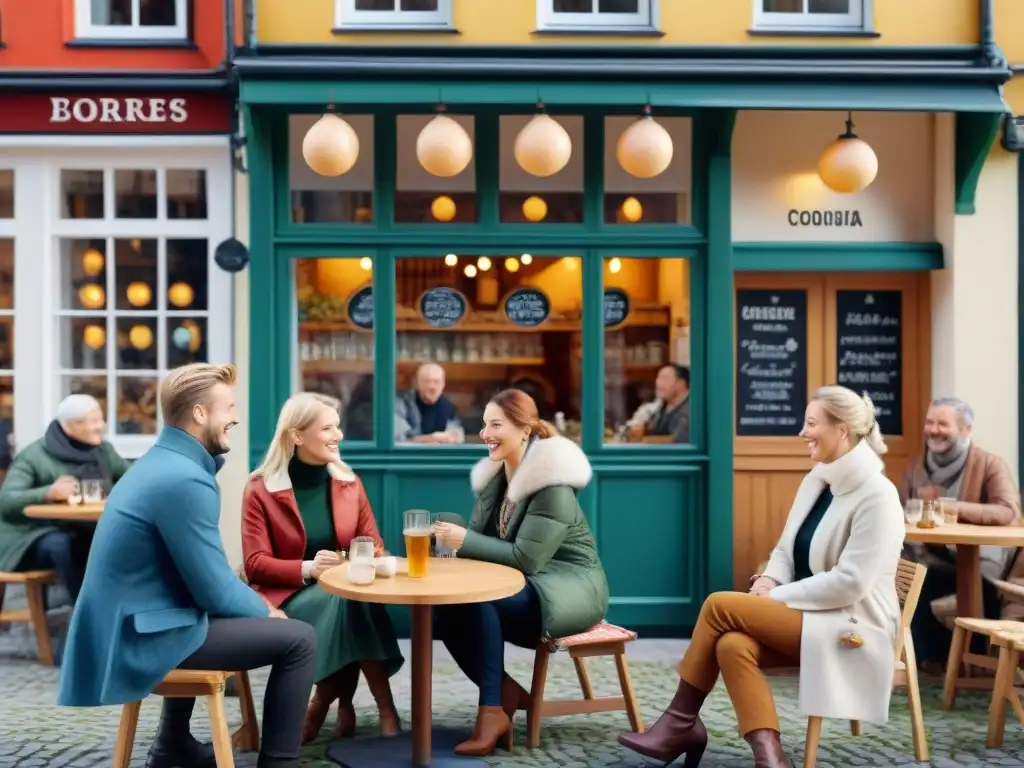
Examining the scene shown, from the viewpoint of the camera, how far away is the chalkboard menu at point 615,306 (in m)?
8.45

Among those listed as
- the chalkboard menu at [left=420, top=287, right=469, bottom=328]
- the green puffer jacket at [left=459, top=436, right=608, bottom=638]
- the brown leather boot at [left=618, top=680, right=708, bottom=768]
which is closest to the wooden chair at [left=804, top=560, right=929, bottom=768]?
the brown leather boot at [left=618, top=680, right=708, bottom=768]

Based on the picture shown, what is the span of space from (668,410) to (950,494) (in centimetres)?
187

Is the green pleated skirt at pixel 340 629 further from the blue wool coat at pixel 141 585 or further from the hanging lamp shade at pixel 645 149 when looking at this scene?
the hanging lamp shade at pixel 645 149

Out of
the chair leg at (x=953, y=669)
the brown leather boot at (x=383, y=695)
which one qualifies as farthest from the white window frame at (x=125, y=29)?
the chair leg at (x=953, y=669)

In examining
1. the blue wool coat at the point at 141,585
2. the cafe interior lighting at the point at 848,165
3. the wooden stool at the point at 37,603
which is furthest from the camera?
the cafe interior lighting at the point at 848,165

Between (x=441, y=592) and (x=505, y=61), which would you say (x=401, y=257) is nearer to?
(x=505, y=61)

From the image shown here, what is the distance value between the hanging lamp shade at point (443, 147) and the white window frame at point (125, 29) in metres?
1.91

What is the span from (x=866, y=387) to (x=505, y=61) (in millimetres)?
3236

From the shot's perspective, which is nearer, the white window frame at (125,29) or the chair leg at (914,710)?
the chair leg at (914,710)

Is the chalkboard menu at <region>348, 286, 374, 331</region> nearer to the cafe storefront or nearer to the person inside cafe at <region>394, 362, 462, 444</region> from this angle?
the cafe storefront

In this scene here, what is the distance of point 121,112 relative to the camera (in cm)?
838

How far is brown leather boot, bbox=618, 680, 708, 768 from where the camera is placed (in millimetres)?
5355

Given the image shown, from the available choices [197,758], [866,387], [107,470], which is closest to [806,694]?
[197,758]

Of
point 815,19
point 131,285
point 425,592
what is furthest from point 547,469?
point 815,19
